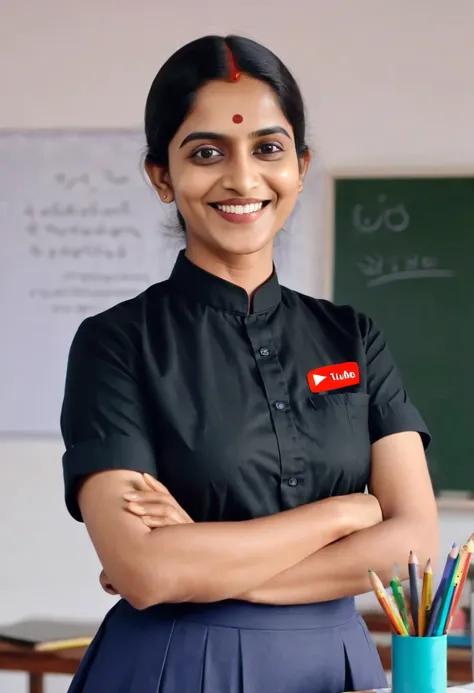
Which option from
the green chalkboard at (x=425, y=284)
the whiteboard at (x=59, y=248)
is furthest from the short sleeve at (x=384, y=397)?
the whiteboard at (x=59, y=248)

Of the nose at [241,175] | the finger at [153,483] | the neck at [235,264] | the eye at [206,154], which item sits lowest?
the finger at [153,483]

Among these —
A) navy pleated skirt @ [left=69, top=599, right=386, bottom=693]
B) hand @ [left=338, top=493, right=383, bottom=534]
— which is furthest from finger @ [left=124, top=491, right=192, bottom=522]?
hand @ [left=338, top=493, right=383, bottom=534]

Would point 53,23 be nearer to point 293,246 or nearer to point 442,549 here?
point 293,246

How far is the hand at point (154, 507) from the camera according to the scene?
4.22 ft

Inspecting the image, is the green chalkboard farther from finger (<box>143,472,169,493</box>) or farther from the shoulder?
finger (<box>143,472,169,493</box>)

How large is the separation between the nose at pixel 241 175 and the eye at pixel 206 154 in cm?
2

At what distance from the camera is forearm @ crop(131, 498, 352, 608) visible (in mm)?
1261

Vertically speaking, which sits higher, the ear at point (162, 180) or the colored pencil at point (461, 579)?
the ear at point (162, 180)

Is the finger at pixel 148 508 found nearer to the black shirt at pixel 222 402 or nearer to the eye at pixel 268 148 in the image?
the black shirt at pixel 222 402

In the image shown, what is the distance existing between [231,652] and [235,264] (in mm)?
556

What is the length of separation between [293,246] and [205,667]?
7.09 feet

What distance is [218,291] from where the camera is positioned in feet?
4.82

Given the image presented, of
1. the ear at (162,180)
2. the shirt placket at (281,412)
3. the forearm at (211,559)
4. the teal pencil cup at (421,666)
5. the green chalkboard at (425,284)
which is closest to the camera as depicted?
the teal pencil cup at (421,666)

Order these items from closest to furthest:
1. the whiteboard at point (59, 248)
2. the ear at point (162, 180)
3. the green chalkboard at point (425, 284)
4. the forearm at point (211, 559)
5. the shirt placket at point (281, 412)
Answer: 1. the forearm at point (211, 559)
2. the shirt placket at point (281, 412)
3. the ear at point (162, 180)
4. the green chalkboard at point (425, 284)
5. the whiteboard at point (59, 248)
